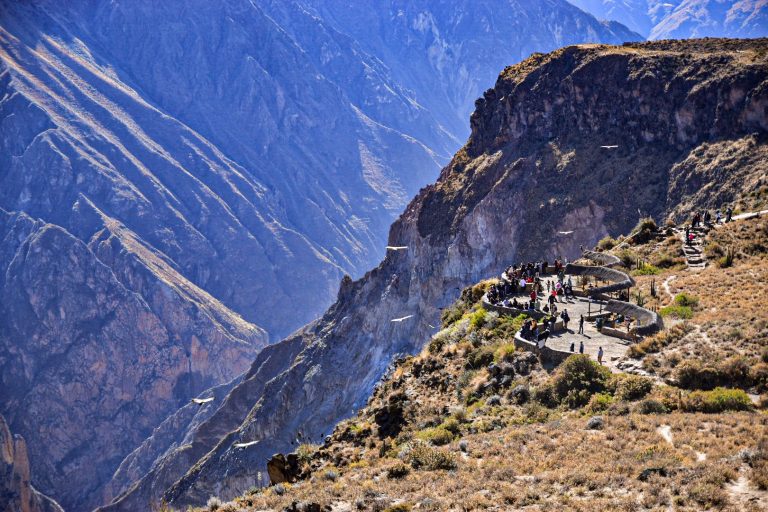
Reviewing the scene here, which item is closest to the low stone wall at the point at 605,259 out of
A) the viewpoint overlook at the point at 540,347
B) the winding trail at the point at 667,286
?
the viewpoint overlook at the point at 540,347

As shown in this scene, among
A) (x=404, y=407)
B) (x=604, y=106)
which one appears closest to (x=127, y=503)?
(x=604, y=106)

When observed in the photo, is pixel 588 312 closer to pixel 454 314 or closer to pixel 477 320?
pixel 477 320

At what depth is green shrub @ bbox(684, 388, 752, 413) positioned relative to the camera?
20.7 m

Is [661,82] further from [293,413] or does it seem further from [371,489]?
[371,489]

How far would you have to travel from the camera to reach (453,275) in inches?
3580

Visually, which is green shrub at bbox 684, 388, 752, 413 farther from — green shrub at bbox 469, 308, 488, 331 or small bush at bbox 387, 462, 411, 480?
green shrub at bbox 469, 308, 488, 331

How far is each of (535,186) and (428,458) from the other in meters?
70.1

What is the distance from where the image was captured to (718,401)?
20922 mm

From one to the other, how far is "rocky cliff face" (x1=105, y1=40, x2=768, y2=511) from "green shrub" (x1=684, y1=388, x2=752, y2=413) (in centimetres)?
4921

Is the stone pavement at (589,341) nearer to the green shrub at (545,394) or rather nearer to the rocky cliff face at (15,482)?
the green shrub at (545,394)

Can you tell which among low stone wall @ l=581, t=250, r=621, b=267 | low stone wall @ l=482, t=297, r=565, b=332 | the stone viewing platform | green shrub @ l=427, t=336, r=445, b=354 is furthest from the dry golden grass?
low stone wall @ l=581, t=250, r=621, b=267

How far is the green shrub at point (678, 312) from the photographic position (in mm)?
28289

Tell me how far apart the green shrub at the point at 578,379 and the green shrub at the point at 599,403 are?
55 cm

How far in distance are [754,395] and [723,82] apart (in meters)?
62.9
